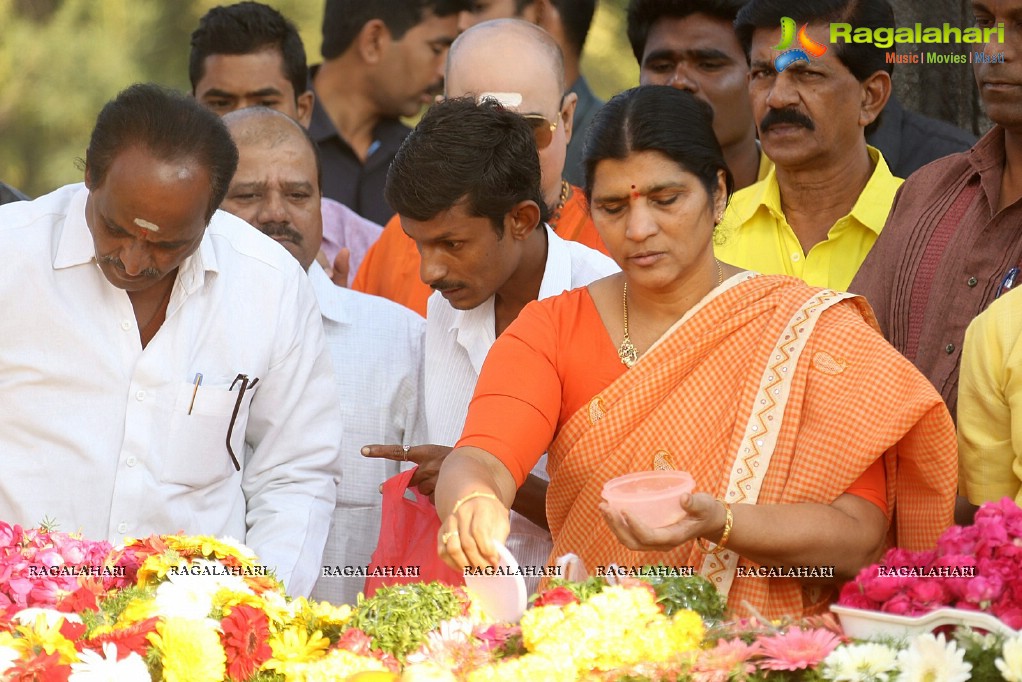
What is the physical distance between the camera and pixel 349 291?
4.23m

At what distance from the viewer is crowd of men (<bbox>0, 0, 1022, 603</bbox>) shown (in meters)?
3.27

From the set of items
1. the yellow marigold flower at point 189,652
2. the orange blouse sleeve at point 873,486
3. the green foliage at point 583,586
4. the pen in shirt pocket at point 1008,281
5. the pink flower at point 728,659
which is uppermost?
the pen in shirt pocket at point 1008,281

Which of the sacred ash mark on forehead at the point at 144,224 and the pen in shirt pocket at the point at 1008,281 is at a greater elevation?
the sacred ash mark on forehead at the point at 144,224

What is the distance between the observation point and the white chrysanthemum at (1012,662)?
1.98 m

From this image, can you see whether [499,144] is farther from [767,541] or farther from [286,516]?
[767,541]

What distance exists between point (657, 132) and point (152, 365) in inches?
54.0

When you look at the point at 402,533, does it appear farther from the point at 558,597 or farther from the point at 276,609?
the point at 558,597

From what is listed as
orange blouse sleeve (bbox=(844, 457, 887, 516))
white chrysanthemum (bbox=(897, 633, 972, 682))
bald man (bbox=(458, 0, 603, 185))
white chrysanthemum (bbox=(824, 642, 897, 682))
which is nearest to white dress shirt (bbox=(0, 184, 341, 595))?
orange blouse sleeve (bbox=(844, 457, 887, 516))

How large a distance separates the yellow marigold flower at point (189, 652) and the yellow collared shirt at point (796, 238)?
2.20 m

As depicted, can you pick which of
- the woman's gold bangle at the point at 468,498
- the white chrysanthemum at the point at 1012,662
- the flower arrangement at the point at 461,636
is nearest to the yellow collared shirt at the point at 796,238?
the woman's gold bangle at the point at 468,498

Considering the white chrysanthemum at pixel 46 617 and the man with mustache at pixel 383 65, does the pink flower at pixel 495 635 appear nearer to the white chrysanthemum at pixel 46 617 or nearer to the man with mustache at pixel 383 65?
the white chrysanthemum at pixel 46 617

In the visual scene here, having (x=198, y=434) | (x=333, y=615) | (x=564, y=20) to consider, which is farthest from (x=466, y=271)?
(x=564, y=20)

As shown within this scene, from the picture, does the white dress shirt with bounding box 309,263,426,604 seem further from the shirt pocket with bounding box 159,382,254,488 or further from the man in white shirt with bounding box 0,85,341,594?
the shirt pocket with bounding box 159,382,254,488

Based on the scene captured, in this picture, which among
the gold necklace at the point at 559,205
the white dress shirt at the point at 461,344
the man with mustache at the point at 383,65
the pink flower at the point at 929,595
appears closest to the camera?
the pink flower at the point at 929,595
